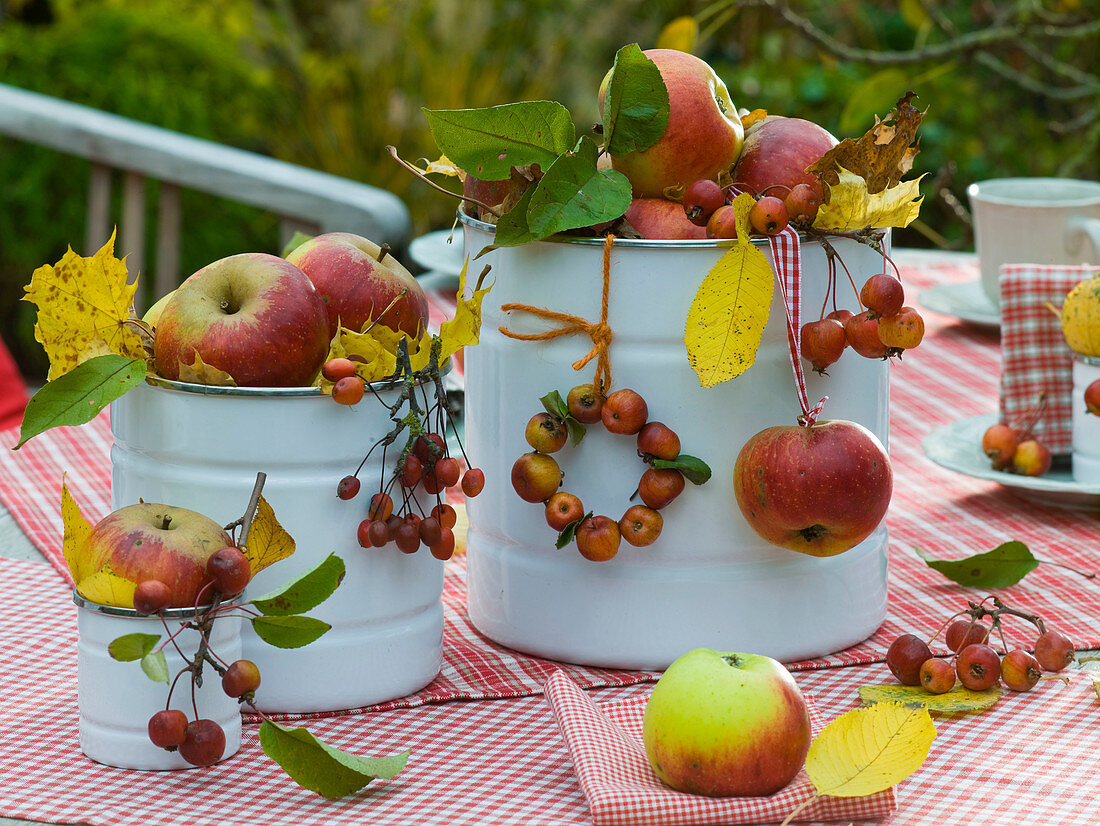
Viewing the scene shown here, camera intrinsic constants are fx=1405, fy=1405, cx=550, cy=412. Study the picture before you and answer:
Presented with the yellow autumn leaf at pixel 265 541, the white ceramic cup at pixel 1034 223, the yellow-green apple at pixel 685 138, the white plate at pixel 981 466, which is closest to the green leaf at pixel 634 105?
the yellow-green apple at pixel 685 138

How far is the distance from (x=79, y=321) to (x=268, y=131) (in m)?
3.25

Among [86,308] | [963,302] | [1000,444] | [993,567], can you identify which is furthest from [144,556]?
[963,302]

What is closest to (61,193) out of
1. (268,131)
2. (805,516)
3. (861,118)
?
(268,131)

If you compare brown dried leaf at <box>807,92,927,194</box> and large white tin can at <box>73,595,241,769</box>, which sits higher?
brown dried leaf at <box>807,92,927,194</box>

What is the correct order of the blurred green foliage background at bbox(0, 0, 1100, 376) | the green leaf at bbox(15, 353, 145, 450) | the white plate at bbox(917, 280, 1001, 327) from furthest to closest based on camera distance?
the blurred green foliage background at bbox(0, 0, 1100, 376) → the white plate at bbox(917, 280, 1001, 327) → the green leaf at bbox(15, 353, 145, 450)

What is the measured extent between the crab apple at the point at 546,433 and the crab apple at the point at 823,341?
0.15m

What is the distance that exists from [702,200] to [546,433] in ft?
0.53

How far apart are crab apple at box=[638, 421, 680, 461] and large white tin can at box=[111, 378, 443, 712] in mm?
146

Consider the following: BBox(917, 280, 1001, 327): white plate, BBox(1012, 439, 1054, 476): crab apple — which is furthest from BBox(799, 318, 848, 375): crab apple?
BBox(917, 280, 1001, 327): white plate

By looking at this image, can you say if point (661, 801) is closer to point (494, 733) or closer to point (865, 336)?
point (494, 733)

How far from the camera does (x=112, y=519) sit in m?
0.73

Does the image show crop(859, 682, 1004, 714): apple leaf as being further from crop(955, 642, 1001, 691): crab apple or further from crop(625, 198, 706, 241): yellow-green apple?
crop(625, 198, 706, 241): yellow-green apple

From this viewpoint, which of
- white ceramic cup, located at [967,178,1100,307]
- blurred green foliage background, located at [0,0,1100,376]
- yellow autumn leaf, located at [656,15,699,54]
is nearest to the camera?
yellow autumn leaf, located at [656,15,699,54]

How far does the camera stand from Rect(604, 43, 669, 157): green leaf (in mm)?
795
